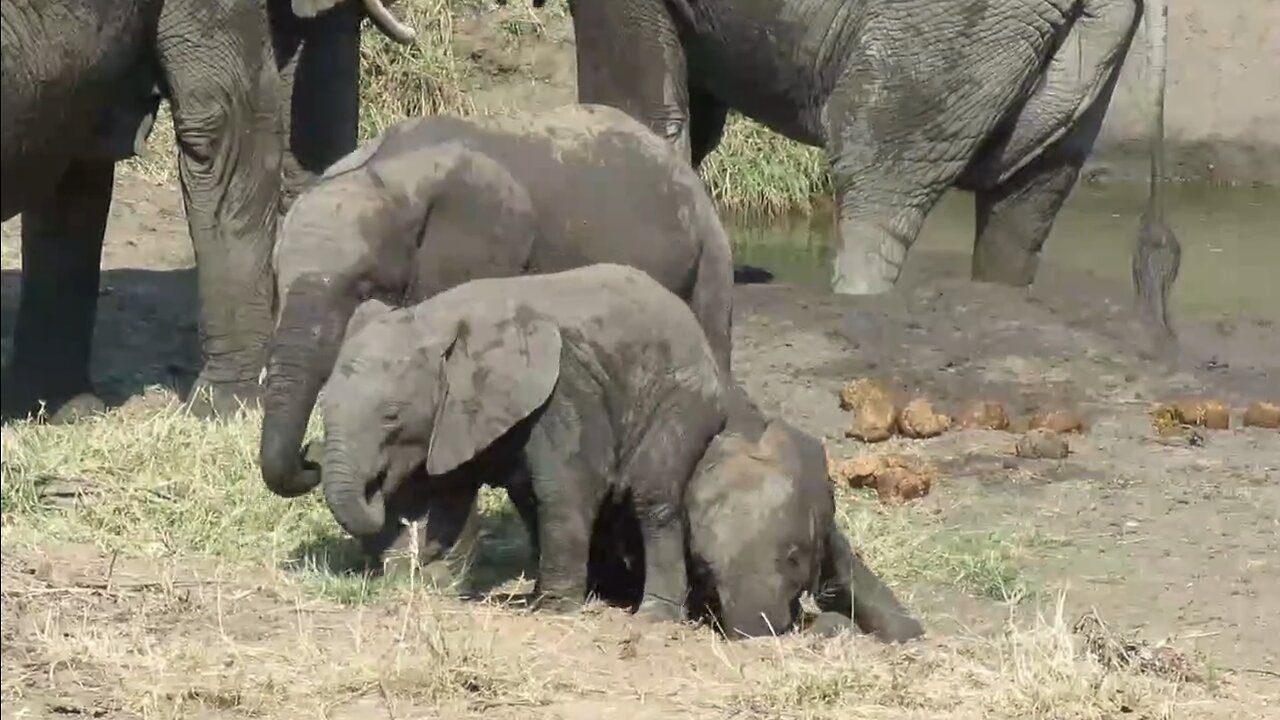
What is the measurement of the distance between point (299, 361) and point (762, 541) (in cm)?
119

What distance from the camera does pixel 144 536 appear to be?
5820mm

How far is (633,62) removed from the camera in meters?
8.78

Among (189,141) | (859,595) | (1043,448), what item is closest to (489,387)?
(859,595)

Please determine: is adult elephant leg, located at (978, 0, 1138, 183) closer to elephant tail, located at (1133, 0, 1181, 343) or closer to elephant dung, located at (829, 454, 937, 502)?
elephant tail, located at (1133, 0, 1181, 343)

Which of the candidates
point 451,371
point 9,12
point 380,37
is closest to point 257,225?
point 9,12

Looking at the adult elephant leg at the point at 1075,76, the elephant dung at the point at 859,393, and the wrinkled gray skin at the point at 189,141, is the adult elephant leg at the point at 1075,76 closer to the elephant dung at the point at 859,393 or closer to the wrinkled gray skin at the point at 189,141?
the elephant dung at the point at 859,393

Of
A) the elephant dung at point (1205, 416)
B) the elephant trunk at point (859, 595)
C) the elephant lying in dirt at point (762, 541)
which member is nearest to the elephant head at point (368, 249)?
the elephant lying in dirt at point (762, 541)

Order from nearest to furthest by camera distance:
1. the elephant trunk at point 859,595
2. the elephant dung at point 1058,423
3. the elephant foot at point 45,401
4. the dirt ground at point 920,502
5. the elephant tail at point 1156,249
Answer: the dirt ground at point 920,502 → the elephant trunk at point 859,595 → the elephant foot at point 45,401 → the elephant dung at point 1058,423 → the elephant tail at point 1156,249

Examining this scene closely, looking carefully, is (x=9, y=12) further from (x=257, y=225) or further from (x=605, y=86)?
(x=605, y=86)

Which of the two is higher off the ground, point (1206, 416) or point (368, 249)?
point (368, 249)

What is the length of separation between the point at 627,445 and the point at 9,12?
2.44 meters

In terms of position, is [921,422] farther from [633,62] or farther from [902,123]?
[633,62]

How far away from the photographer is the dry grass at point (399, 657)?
14.7ft

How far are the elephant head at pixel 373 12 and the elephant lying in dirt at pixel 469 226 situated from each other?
1.33 meters
